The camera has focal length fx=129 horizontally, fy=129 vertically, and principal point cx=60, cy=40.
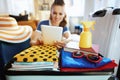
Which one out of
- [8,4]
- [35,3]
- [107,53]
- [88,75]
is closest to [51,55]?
[88,75]

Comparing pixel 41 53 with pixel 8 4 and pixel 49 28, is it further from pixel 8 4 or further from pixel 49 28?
pixel 8 4

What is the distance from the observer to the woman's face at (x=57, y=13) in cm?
111

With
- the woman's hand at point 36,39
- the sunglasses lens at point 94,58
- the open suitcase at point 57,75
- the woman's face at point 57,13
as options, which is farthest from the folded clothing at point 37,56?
the woman's face at point 57,13

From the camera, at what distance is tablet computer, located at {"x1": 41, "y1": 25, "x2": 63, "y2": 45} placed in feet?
2.99

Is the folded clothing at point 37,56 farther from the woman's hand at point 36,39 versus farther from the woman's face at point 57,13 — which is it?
the woman's face at point 57,13

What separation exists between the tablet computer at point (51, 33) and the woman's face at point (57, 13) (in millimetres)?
235

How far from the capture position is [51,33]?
0.92 metres

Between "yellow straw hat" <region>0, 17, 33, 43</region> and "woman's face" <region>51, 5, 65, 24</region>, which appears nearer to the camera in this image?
"yellow straw hat" <region>0, 17, 33, 43</region>

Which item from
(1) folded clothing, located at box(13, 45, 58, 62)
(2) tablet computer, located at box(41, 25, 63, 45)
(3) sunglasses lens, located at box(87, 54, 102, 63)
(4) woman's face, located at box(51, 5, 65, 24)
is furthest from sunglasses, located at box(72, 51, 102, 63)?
(4) woman's face, located at box(51, 5, 65, 24)

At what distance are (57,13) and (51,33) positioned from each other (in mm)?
275

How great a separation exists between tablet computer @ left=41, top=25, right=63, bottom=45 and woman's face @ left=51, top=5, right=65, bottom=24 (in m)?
0.23

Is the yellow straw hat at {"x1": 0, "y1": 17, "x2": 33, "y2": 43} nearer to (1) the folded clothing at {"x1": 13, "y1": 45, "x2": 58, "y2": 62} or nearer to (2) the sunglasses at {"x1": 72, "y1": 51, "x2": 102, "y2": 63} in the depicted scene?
(1) the folded clothing at {"x1": 13, "y1": 45, "x2": 58, "y2": 62}

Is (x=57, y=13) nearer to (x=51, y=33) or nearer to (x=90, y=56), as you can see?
(x=51, y=33)

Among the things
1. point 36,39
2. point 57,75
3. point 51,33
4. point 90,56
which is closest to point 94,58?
point 90,56
